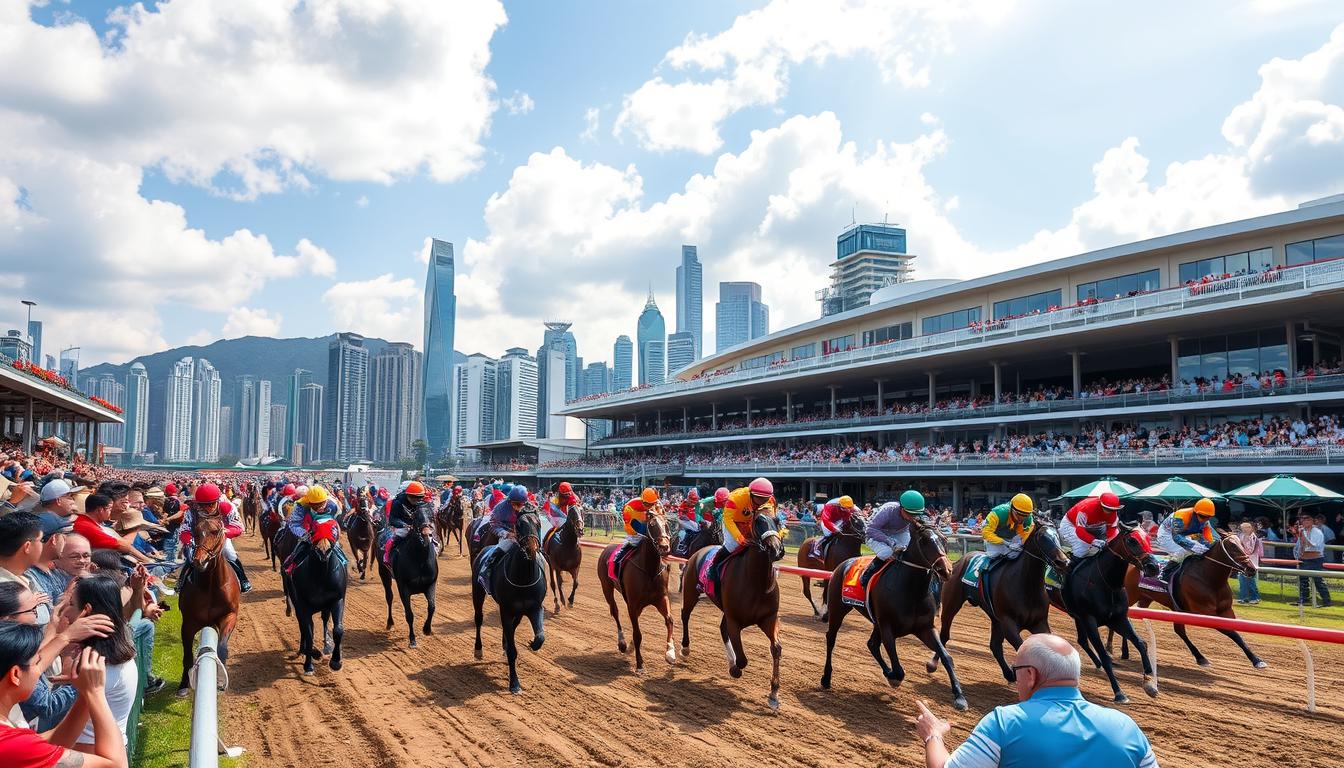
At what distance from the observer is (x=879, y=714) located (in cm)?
739

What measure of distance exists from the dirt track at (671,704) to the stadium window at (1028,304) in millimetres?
24963

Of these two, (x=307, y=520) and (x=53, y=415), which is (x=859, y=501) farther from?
(x=53, y=415)

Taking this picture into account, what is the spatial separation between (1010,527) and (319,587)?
303 inches

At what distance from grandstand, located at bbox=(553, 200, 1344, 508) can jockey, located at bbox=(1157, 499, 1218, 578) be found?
15220 millimetres

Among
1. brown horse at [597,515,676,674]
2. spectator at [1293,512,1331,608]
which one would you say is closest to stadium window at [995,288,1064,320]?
spectator at [1293,512,1331,608]

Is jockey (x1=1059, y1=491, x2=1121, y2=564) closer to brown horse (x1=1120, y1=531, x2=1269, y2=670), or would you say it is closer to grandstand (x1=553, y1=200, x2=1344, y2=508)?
brown horse (x1=1120, y1=531, x2=1269, y2=670)

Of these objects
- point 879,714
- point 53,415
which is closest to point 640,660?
point 879,714

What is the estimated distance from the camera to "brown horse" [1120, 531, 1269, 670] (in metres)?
9.28

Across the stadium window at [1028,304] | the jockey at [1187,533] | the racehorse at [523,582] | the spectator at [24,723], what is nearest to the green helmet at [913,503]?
the racehorse at [523,582]

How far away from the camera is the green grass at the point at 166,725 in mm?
6156

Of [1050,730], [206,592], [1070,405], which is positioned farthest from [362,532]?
[1070,405]

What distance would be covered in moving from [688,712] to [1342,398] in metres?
24.2

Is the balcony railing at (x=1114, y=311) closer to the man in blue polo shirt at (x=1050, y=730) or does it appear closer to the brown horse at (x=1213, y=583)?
the brown horse at (x=1213, y=583)

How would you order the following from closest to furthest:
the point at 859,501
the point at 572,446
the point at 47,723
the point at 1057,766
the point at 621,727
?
1. the point at 1057,766
2. the point at 47,723
3. the point at 621,727
4. the point at 859,501
5. the point at 572,446
